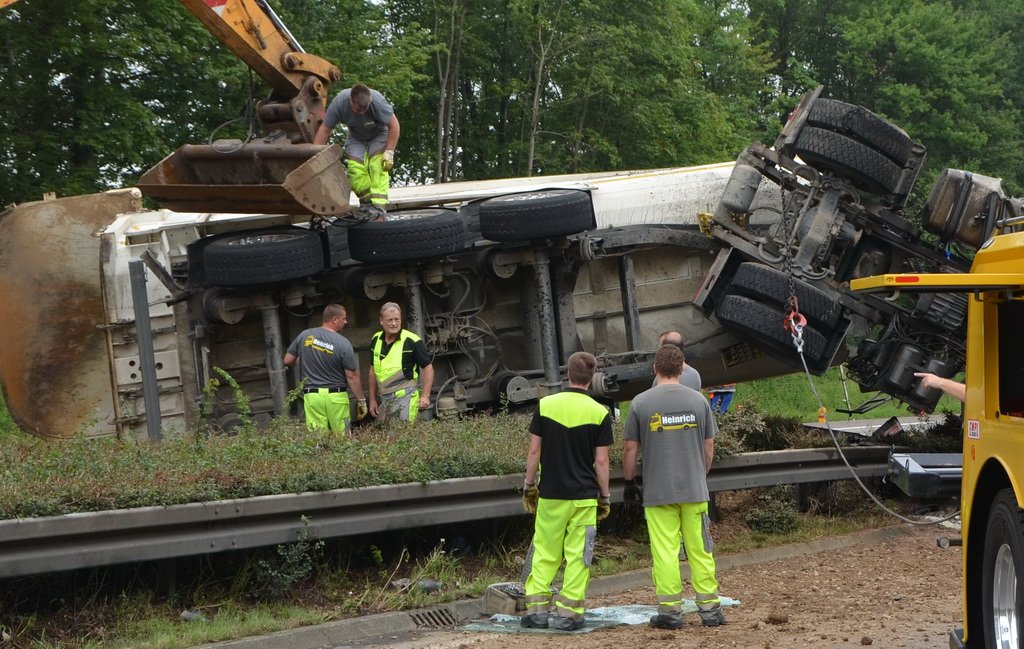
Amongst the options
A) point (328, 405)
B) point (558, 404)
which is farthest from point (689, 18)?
point (558, 404)

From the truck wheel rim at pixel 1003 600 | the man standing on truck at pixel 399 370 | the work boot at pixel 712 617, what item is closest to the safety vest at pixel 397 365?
the man standing on truck at pixel 399 370

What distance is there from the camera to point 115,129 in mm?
18812

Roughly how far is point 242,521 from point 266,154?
4.13m

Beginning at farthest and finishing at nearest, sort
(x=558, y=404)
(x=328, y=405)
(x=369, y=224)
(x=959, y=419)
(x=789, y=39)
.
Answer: (x=789, y=39) < (x=959, y=419) < (x=369, y=224) < (x=328, y=405) < (x=558, y=404)

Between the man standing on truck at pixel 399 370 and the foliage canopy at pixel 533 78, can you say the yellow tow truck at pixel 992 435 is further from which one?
the foliage canopy at pixel 533 78

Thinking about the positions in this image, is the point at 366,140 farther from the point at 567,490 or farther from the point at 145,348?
the point at 567,490

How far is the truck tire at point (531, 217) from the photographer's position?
1084 cm

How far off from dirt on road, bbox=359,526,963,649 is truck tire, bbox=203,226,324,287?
12.6ft

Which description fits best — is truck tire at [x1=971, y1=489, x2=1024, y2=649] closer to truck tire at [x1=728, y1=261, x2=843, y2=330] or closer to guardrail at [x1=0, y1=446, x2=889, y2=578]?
guardrail at [x1=0, y1=446, x2=889, y2=578]

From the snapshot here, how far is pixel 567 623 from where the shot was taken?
709cm

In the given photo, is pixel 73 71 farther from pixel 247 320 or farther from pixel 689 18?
A: pixel 689 18

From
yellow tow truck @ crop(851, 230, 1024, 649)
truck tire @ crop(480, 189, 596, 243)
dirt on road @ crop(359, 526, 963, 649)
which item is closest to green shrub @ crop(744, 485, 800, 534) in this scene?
dirt on road @ crop(359, 526, 963, 649)

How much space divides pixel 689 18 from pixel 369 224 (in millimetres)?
20376

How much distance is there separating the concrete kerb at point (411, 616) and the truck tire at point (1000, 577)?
10.5 feet
